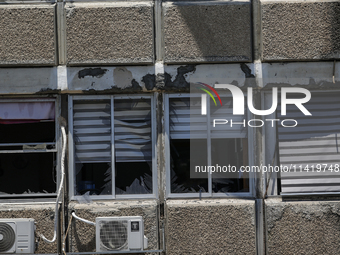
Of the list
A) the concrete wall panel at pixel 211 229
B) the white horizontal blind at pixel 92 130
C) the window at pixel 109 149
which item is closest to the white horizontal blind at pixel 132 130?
the window at pixel 109 149

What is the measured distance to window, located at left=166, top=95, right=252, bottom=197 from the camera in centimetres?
467

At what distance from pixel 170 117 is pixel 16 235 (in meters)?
2.30

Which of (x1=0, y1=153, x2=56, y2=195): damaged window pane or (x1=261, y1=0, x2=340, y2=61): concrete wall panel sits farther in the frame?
(x1=0, y1=153, x2=56, y2=195): damaged window pane

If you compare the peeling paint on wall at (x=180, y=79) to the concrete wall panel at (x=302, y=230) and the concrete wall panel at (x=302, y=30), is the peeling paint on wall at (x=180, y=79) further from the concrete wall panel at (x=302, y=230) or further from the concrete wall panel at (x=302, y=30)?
the concrete wall panel at (x=302, y=230)

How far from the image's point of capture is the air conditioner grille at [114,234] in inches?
170

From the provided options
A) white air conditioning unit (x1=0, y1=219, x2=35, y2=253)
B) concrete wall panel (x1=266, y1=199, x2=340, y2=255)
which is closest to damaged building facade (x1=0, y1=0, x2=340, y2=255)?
concrete wall panel (x1=266, y1=199, x2=340, y2=255)

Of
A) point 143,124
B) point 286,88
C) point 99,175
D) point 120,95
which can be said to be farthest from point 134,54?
point 286,88

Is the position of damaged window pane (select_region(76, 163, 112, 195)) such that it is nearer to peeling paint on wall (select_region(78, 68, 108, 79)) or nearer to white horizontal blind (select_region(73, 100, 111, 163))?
white horizontal blind (select_region(73, 100, 111, 163))

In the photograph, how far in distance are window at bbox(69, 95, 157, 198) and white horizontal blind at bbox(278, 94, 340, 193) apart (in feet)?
5.59

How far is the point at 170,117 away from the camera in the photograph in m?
4.71

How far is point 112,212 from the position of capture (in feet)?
14.7

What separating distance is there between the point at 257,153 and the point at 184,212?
1.17 metres

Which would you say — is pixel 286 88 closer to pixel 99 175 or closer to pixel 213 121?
pixel 213 121

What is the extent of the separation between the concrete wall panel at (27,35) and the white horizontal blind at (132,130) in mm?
1066
